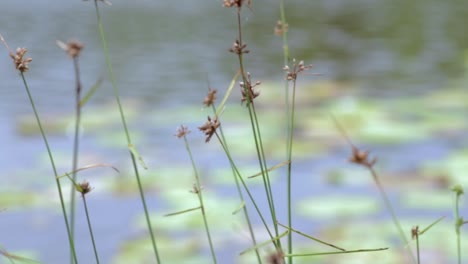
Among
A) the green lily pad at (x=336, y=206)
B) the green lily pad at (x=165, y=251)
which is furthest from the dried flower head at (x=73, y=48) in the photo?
the green lily pad at (x=336, y=206)

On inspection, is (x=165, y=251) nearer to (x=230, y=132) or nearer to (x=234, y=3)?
(x=230, y=132)

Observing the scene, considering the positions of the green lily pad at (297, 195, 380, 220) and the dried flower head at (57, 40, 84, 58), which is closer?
the dried flower head at (57, 40, 84, 58)

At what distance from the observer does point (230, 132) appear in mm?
2932

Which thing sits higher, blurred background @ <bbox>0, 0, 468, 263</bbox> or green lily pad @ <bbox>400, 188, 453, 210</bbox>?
blurred background @ <bbox>0, 0, 468, 263</bbox>

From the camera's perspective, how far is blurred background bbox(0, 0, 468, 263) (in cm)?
208

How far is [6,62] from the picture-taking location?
14.2 ft

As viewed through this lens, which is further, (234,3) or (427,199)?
(427,199)

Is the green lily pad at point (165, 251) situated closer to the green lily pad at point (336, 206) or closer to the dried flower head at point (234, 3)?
the green lily pad at point (336, 206)

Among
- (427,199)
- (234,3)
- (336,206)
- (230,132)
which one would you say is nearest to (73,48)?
(234,3)

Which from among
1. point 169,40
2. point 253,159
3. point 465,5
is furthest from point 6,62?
point 465,5

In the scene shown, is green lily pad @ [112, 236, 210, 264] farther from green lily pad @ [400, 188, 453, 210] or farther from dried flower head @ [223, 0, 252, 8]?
dried flower head @ [223, 0, 252, 8]

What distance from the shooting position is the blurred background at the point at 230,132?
6.83 ft

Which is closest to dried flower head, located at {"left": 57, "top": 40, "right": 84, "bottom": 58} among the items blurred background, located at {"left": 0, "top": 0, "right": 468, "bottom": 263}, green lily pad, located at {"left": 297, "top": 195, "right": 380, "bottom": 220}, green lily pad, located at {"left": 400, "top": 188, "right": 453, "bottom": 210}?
blurred background, located at {"left": 0, "top": 0, "right": 468, "bottom": 263}

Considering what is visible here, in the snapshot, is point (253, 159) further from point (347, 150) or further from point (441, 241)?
point (441, 241)
